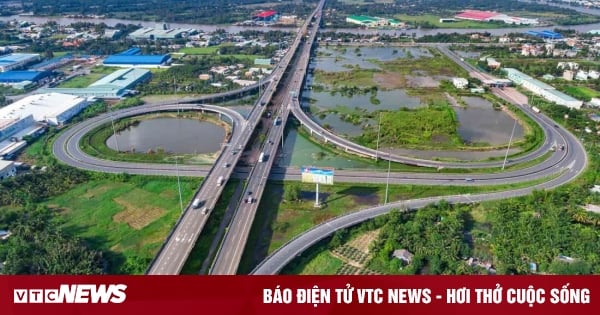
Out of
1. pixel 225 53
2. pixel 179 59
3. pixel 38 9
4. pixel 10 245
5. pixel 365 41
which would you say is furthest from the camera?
pixel 38 9

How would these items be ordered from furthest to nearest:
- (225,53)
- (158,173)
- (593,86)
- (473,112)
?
(225,53) → (593,86) → (473,112) → (158,173)

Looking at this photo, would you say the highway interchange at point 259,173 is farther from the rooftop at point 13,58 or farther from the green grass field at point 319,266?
the rooftop at point 13,58

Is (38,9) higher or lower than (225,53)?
higher

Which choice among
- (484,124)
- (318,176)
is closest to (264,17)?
(484,124)

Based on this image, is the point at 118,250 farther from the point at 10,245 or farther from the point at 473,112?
the point at 473,112

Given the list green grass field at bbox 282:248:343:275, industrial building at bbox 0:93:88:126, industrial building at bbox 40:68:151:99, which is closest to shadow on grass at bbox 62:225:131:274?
green grass field at bbox 282:248:343:275

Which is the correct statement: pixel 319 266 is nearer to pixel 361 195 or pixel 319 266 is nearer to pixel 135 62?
pixel 361 195

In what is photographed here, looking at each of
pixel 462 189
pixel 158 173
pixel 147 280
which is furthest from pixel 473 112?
pixel 147 280
